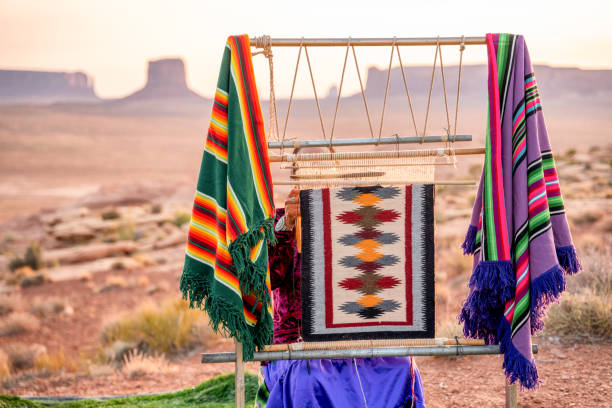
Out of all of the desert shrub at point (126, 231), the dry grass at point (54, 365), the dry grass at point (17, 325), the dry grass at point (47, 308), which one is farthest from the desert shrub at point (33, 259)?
the dry grass at point (54, 365)

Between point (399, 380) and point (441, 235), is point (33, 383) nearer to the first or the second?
point (399, 380)

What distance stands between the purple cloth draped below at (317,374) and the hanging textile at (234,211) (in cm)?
47

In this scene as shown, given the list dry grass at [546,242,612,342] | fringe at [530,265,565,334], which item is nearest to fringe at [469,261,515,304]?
fringe at [530,265,565,334]

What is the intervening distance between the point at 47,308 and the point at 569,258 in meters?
13.0

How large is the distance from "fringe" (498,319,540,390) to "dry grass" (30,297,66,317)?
41.1ft

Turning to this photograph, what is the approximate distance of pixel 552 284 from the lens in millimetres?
2668

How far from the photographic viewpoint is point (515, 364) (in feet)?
9.04

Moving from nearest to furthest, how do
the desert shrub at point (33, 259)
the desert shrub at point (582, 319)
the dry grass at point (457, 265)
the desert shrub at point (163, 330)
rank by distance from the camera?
the desert shrub at point (582, 319), the desert shrub at point (163, 330), the dry grass at point (457, 265), the desert shrub at point (33, 259)

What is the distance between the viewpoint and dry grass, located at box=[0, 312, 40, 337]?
11703 mm

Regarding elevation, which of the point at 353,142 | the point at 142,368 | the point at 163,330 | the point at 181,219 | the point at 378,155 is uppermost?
the point at 353,142

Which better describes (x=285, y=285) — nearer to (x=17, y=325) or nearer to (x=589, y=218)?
(x=17, y=325)

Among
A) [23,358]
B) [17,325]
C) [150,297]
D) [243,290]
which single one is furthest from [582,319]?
[17,325]

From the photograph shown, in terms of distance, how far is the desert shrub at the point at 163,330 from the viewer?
8352 millimetres

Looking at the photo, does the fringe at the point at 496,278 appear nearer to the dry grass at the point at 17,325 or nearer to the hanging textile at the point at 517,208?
the hanging textile at the point at 517,208
